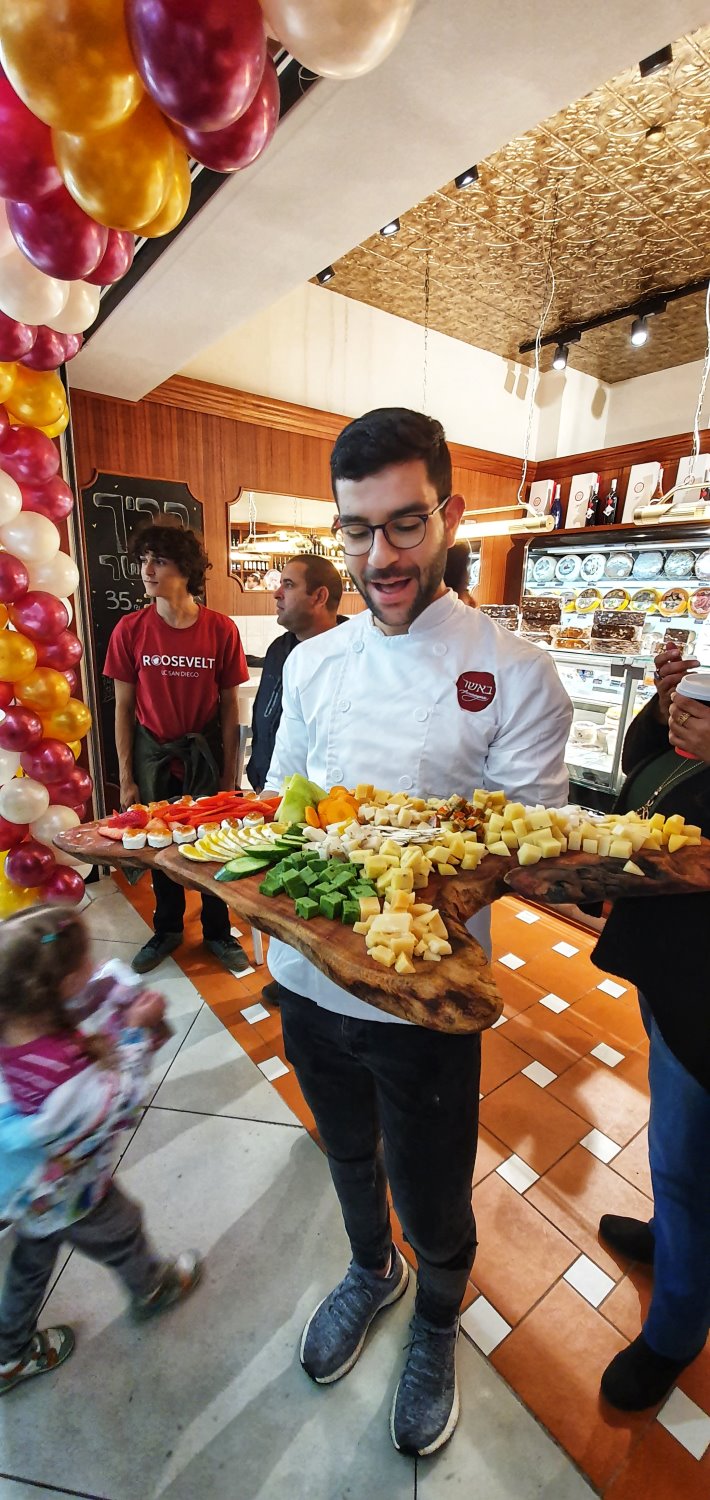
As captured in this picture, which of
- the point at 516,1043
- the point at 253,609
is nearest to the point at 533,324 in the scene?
the point at 253,609

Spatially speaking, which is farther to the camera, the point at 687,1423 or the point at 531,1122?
the point at 531,1122

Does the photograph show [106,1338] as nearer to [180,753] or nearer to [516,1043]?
[516,1043]

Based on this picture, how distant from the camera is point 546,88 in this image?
1.44 metres

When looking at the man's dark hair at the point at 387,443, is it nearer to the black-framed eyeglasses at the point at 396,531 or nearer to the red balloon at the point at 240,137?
the black-framed eyeglasses at the point at 396,531

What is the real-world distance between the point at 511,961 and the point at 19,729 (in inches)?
98.5

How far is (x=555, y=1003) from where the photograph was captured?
8.32ft

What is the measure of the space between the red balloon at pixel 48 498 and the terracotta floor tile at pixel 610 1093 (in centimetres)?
310

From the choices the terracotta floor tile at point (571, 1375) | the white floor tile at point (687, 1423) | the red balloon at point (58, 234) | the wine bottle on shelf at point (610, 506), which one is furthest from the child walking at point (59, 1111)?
the wine bottle on shelf at point (610, 506)

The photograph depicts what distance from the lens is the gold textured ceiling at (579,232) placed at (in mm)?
2553

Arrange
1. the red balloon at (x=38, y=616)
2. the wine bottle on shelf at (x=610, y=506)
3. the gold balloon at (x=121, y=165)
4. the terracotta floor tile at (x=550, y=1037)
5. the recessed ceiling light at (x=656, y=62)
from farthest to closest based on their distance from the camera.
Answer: the wine bottle on shelf at (x=610, y=506), the red balloon at (x=38, y=616), the terracotta floor tile at (x=550, y=1037), the recessed ceiling light at (x=656, y=62), the gold balloon at (x=121, y=165)

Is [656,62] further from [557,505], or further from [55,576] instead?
[557,505]

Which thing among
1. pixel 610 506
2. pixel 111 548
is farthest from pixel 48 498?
pixel 610 506

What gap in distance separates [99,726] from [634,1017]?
11.1ft

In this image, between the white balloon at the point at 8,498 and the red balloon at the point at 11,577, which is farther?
the red balloon at the point at 11,577
